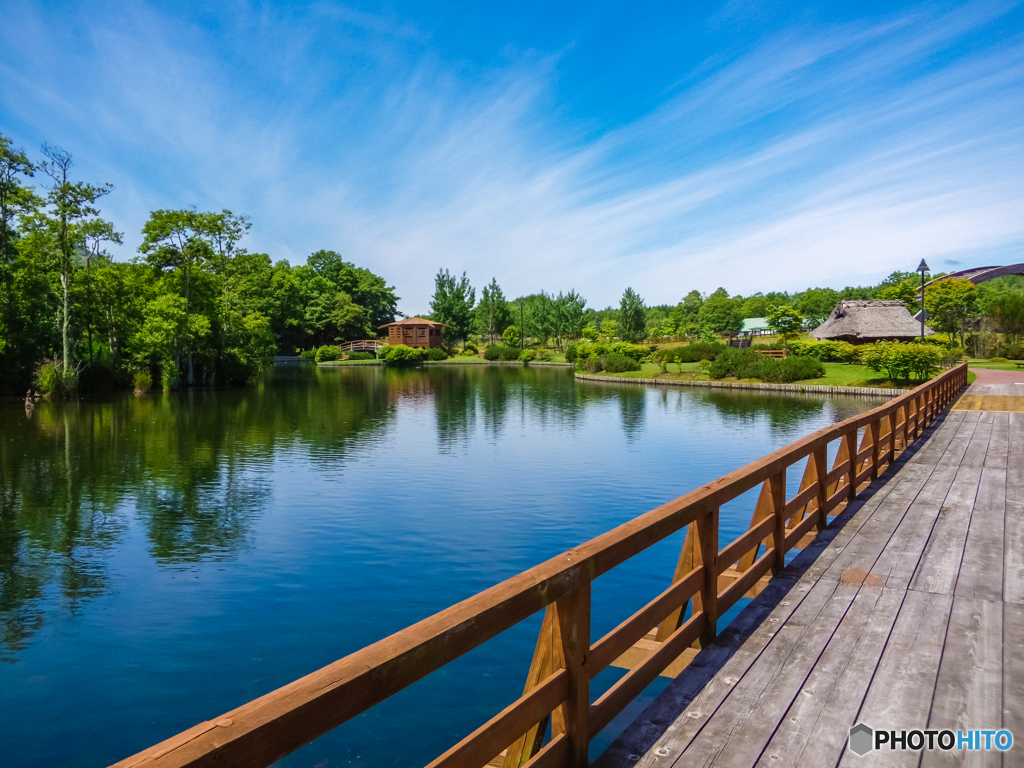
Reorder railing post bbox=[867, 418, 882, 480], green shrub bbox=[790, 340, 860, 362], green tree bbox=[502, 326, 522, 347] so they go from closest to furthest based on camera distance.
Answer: railing post bbox=[867, 418, 882, 480] < green shrub bbox=[790, 340, 860, 362] < green tree bbox=[502, 326, 522, 347]

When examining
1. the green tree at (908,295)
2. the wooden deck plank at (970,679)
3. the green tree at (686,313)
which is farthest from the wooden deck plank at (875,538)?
the green tree at (686,313)

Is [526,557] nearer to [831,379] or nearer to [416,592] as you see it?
[416,592]

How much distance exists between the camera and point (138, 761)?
1.19m

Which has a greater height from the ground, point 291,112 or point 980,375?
point 291,112

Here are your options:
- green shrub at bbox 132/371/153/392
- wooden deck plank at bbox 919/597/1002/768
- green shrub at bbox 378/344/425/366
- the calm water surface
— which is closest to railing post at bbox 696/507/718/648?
wooden deck plank at bbox 919/597/1002/768

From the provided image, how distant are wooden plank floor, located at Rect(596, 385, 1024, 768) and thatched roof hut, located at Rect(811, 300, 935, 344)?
172 ft

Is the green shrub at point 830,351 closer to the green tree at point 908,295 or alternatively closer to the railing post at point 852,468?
the green tree at point 908,295

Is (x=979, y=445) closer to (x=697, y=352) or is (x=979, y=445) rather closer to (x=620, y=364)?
(x=620, y=364)

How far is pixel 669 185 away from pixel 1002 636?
3757 cm

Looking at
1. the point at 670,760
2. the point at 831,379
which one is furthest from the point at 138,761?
the point at 831,379

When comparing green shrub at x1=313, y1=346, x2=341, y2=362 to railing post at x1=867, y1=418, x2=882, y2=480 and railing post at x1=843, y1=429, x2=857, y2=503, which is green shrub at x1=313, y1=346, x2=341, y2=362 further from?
railing post at x1=843, y1=429, x2=857, y2=503

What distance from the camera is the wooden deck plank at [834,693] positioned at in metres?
2.63

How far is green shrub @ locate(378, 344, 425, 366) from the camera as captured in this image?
73.7 meters

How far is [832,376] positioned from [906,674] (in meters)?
39.8
